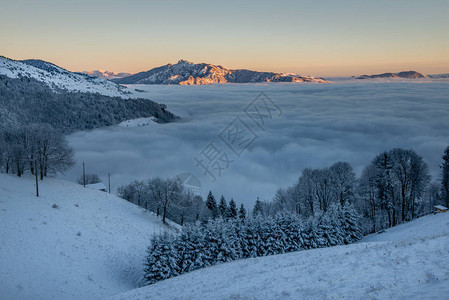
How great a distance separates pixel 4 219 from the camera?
24016mm

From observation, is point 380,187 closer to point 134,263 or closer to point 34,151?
point 134,263

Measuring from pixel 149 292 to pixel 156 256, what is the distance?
5731mm

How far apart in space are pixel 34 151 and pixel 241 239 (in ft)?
106

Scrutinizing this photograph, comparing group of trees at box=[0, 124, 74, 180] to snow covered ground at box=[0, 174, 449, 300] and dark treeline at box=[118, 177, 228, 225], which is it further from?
dark treeline at box=[118, 177, 228, 225]

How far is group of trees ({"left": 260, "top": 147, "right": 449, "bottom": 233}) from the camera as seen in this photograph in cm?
3616

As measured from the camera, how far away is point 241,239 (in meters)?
26.5

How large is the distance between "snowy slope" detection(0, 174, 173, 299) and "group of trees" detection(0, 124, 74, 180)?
274 centimetres

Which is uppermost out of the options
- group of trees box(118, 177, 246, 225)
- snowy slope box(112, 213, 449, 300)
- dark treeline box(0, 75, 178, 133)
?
dark treeline box(0, 75, 178, 133)

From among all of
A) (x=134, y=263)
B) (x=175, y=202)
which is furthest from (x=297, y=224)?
(x=175, y=202)

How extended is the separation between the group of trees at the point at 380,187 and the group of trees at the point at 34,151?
31.1m

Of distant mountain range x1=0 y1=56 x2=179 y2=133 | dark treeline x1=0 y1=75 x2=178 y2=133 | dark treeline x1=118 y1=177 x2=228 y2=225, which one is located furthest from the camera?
distant mountain range x1=0 y1=56 x2=179 y2=133

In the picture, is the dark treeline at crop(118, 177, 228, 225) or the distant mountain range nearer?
the dark treeline at crop(118, 177, 228, 225)

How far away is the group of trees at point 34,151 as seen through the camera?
121ft

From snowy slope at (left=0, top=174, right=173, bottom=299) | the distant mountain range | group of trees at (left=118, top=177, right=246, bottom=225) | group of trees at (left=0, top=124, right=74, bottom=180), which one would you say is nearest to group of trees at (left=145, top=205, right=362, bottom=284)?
group of trees at (left=118, top=177, right=246, bottom=225)
